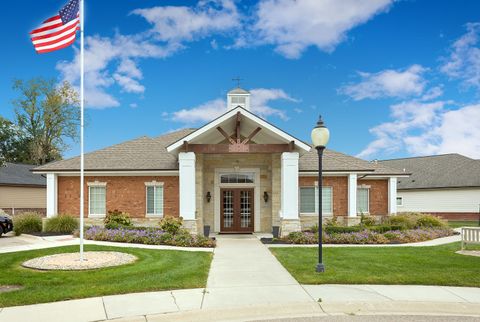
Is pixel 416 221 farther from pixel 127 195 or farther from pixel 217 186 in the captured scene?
pixel 127 195

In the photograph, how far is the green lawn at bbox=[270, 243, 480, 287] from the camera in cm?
966

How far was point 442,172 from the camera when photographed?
40.6m

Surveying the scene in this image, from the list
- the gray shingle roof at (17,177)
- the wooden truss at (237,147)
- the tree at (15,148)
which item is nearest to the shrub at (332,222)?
the wooden truss at (237,147)

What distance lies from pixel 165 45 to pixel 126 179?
726cm

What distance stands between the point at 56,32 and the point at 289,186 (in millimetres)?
11622

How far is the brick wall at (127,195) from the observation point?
21.9m

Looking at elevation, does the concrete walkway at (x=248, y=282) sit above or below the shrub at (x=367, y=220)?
below

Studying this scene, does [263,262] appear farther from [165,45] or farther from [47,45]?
[165,45]

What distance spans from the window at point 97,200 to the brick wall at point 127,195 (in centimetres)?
21

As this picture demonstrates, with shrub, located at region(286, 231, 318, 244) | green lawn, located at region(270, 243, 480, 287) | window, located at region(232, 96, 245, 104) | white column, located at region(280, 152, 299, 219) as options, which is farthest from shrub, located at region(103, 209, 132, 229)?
window, located at region(232, 96, 245, 104)

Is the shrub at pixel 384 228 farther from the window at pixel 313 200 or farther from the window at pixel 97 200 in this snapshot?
the window at pixel 97 200

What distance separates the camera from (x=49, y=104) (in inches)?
1896

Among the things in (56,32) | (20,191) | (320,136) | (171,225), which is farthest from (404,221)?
(20,191)

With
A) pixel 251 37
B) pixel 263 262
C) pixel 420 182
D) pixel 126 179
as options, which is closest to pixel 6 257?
pixel 263 262
